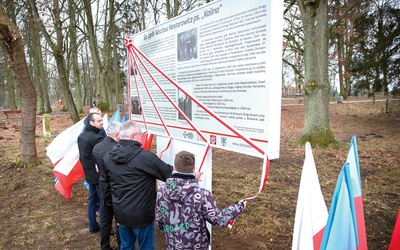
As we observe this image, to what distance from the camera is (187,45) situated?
3357mm

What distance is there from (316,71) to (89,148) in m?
6.82

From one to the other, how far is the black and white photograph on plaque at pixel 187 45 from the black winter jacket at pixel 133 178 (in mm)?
1264

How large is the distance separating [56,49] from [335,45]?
18570mm

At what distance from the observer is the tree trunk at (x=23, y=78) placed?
20.3ft

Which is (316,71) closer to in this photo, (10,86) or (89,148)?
(89,148)

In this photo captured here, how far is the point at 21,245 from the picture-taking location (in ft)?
12.3

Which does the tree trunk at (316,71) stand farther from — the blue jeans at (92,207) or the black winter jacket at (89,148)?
the blue jeans at (92,207)

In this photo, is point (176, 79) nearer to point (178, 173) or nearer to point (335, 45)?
point (178, 173)

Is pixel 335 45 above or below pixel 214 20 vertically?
above

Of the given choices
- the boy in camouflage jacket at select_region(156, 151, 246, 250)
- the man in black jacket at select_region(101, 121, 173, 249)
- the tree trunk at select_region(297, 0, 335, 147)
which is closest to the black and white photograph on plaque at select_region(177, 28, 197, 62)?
the man in black jacket at select_region(101, 121, 173, 249)

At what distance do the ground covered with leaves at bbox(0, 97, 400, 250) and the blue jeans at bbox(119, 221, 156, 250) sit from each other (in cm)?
80

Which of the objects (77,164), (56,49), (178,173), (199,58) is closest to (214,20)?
(199,58)

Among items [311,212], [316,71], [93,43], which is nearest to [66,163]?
[311,212]

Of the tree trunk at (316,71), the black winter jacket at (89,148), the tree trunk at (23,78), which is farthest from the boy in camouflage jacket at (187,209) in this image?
the tree trunk at (316,71)
